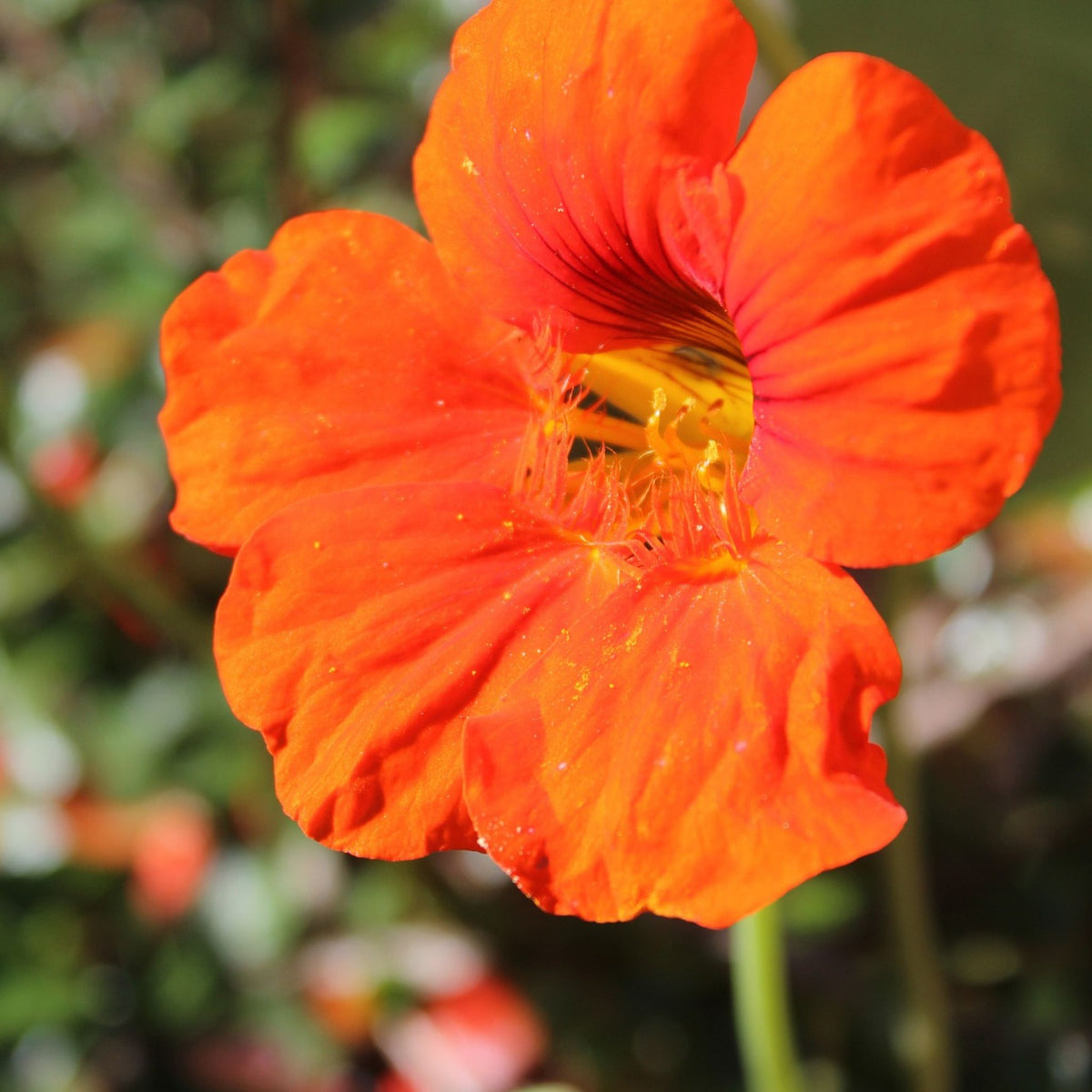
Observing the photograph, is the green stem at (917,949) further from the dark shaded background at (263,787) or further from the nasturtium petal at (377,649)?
the nasturtium petal at (377,649)

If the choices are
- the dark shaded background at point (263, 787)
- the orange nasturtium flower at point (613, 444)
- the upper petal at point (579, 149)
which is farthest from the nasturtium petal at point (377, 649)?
the dark shaded background at point (263, 787)

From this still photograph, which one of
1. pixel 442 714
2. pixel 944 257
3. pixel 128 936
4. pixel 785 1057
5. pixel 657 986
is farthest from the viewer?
pixel 128 936

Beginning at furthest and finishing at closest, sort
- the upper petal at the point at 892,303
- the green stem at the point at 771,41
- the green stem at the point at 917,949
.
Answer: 1. the green stem at the point at 917,949
2. the green stem at the point at 771,41
3. the upper petal at the point at 892,303

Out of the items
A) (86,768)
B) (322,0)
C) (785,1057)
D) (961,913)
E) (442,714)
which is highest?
(322,0)

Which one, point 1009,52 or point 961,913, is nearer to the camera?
point 1009,52

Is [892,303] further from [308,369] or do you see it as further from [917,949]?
[917,949]

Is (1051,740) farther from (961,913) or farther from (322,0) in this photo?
(322,0)

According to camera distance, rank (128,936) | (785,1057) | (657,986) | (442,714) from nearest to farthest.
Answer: (442,714) < (785,1057) < (657,986) < (128,936)

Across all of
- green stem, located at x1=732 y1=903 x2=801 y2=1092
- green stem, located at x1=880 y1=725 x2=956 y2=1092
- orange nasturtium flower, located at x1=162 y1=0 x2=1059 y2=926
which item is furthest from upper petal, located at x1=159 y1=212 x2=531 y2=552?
green stem, located at x1=880 y1=725 x2=956 y2=1092

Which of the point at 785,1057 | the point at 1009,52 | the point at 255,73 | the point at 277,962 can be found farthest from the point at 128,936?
the point at 1009,52
